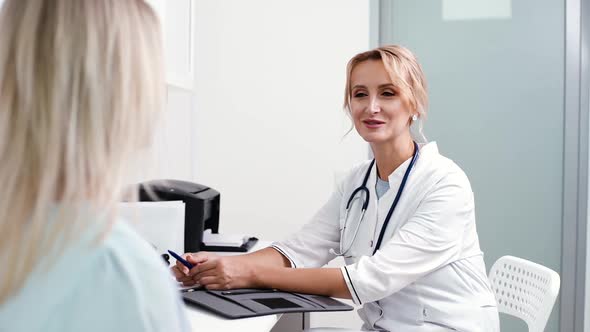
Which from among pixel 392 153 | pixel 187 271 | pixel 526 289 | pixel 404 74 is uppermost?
pixel 404 74

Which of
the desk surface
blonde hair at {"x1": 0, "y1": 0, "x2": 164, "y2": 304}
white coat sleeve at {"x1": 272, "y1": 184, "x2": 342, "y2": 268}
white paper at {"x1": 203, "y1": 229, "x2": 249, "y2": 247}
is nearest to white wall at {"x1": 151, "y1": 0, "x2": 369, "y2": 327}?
white paper at {"x1": 203, "y1": 229, "x2": 249, "y2": 247}

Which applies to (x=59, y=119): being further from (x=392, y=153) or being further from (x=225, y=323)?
(x=392, y=153)

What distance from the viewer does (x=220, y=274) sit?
56.8 inches

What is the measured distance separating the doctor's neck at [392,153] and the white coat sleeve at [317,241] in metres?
0.17

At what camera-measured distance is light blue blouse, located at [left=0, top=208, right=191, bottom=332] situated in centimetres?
59

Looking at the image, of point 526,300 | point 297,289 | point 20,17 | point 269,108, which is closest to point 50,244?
point 20,17

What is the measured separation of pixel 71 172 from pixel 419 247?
3.46ft

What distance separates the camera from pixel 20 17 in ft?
2.07

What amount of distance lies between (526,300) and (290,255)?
0.65 m

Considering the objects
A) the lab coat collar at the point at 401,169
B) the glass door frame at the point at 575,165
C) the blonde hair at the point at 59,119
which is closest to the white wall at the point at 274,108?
the glass door frame at the point at 575,165

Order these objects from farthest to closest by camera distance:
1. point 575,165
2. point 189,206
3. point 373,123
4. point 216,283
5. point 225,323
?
point 575,165, point 189,206, point 373,123, point 216,283, point 225,323

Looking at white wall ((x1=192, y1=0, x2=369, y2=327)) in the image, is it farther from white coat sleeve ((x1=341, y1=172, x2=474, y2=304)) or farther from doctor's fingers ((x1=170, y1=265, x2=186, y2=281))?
doctor's fingers ((x1=170, y1=265, x2=186, y2=281))

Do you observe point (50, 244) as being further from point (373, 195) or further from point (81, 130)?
point (373, 195)

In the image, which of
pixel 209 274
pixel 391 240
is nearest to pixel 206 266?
pixel 209 274
